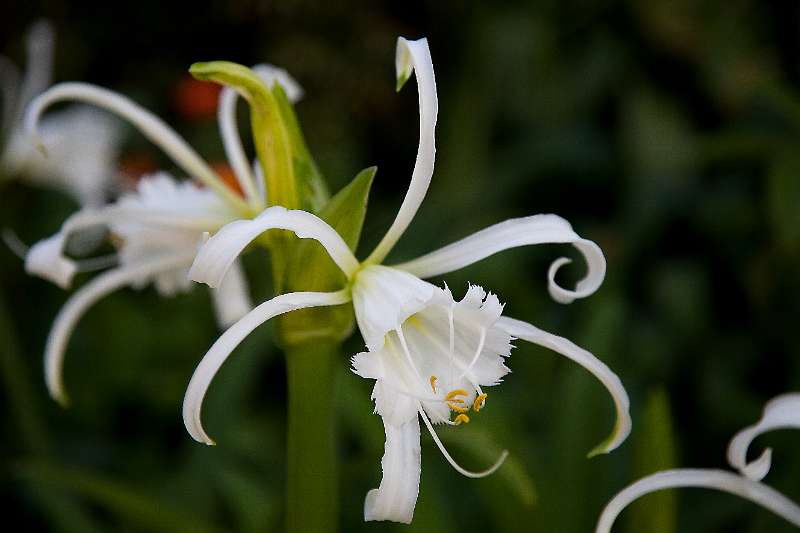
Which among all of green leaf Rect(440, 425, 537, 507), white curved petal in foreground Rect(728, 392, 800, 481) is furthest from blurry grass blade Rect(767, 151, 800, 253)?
white curved petal in foreground Rect(728, 392, 800, 481)

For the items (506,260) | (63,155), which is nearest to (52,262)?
(63,155)

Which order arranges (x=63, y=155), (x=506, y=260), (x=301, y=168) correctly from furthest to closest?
1. (x=506, y=260)
2. (x=63, y=155)
3. (x=301, y=168)

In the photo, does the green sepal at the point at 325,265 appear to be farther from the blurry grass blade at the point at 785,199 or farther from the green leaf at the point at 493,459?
the blurry grass blade at the point at 785,199

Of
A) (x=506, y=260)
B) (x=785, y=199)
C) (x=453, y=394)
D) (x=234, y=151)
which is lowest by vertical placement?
(x=453, y=394)

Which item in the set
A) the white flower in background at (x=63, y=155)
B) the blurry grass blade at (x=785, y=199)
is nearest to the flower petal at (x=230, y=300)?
the white flower in background at (x=63, y=155)

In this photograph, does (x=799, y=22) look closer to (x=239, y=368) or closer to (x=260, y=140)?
(x=239, y=368)

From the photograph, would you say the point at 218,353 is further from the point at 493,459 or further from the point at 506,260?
the point at 506,260
